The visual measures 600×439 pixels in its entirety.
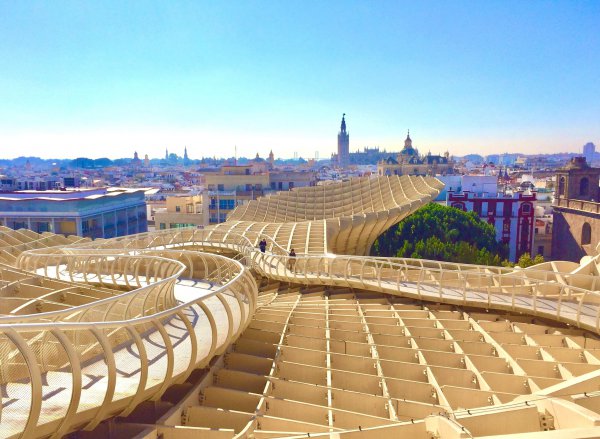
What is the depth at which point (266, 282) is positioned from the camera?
21312 mm

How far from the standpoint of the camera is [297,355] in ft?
38.8

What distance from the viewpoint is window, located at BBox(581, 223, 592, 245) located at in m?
56.0

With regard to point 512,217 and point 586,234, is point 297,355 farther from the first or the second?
point 586,234

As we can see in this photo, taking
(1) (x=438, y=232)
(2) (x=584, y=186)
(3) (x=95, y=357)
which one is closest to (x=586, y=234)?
(2) (x=584, y=186)

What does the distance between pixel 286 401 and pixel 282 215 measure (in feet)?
110

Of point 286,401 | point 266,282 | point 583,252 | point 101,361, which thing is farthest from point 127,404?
point 583,252

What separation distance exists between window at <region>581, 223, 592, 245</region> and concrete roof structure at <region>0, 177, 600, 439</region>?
146 feet

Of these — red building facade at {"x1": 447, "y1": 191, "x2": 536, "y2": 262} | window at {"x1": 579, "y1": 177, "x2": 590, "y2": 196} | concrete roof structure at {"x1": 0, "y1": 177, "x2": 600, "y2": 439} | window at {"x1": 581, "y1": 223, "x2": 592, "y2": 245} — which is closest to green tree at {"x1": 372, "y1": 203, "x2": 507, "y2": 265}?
red building facade at {"x1": 447, "y1": 191, "x2": 536, "y2": 262}

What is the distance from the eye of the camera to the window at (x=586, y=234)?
56.0 metres

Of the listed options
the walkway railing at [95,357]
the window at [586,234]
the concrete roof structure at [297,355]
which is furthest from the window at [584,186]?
the walkway railing at [95,357]

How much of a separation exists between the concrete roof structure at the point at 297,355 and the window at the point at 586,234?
44583mm

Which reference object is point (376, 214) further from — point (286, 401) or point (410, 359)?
point (286, 401)

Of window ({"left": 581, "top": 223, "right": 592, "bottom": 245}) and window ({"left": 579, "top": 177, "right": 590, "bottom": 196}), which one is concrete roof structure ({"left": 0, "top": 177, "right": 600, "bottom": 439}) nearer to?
window ({"left": 581, "top": 223, "right": 592, "bottom": 245})

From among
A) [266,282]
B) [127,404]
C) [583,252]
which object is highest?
[127,404]
